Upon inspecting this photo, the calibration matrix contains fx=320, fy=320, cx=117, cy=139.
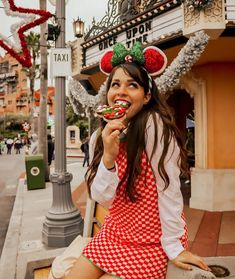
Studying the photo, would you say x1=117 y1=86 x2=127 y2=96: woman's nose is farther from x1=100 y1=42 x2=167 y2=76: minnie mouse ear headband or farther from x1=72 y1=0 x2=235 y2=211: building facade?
x1=72 y1=0 x2=235 y2=211: building facade

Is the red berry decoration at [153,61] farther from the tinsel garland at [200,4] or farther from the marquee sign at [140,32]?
the marquee sign at [140,32]

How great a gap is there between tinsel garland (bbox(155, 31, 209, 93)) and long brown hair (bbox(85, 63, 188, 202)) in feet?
11.5

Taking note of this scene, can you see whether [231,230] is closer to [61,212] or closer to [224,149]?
[224,149]

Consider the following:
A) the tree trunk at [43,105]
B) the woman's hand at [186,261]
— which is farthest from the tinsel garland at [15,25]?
the tree trunk at [43,105]

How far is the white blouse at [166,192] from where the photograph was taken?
1.55m

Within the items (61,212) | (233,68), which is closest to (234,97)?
(233,68)

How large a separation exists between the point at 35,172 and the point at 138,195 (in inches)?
375

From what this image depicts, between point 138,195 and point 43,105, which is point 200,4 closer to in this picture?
point 138,195

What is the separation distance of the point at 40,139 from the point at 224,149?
7.37 m

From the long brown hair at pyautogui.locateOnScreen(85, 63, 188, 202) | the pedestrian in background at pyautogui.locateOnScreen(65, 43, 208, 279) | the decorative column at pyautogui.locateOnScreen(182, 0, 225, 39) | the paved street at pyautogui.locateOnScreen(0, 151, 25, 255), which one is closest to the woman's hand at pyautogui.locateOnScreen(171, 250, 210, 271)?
the pedestrian in background at pyautogui.locateOnScreen(65, 43, 208, 279)

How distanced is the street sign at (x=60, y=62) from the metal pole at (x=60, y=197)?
0.12 metres

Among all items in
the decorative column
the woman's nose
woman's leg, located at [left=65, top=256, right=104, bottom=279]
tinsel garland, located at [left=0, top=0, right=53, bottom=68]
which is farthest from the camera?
tinsel garland, located at [left=0, top=0, right=53, bottom=68]

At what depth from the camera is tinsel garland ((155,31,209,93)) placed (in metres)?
5.14

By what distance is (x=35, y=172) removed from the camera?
10703mm
